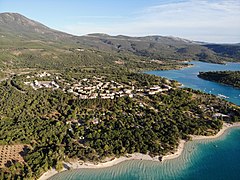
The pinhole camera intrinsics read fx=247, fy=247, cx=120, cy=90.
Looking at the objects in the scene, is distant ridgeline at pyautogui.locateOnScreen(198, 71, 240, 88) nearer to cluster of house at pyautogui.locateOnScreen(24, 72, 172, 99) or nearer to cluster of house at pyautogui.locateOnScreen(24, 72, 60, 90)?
cluster of house at pyautogui.locateOnScreen(24, 72, 172, 99)

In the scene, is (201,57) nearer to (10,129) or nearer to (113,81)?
(113,81)

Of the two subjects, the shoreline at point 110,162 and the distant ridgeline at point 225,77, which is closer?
the shoreline at point 110,162

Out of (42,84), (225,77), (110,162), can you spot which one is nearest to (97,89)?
(42,84)

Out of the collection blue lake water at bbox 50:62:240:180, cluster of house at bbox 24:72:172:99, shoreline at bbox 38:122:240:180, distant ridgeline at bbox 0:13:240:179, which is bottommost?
blue lake water at bbox 50:62:240:180

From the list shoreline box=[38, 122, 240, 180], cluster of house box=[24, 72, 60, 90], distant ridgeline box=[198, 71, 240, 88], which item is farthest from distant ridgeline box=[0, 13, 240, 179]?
distant ridgeline box=[198, 71, 240, 88]

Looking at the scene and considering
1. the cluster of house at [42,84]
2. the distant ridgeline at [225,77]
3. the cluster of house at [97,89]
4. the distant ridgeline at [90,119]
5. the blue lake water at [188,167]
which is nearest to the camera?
the blue lake water at [188,167]

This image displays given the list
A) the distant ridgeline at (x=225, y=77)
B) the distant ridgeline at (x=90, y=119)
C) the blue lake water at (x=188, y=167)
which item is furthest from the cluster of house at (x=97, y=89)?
the distant ridgeline at (x=225, y=77)

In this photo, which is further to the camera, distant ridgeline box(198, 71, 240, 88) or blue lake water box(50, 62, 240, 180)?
distant ridgeline box(198, 71, 240, 88)

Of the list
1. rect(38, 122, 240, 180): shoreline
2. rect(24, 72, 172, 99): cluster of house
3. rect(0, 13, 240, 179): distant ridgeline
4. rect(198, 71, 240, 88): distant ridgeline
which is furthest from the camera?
rect(198, 71, 240, 88): distant ridgeline

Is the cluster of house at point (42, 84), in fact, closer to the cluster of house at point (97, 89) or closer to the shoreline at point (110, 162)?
the cluster of house at point (97, 89)
